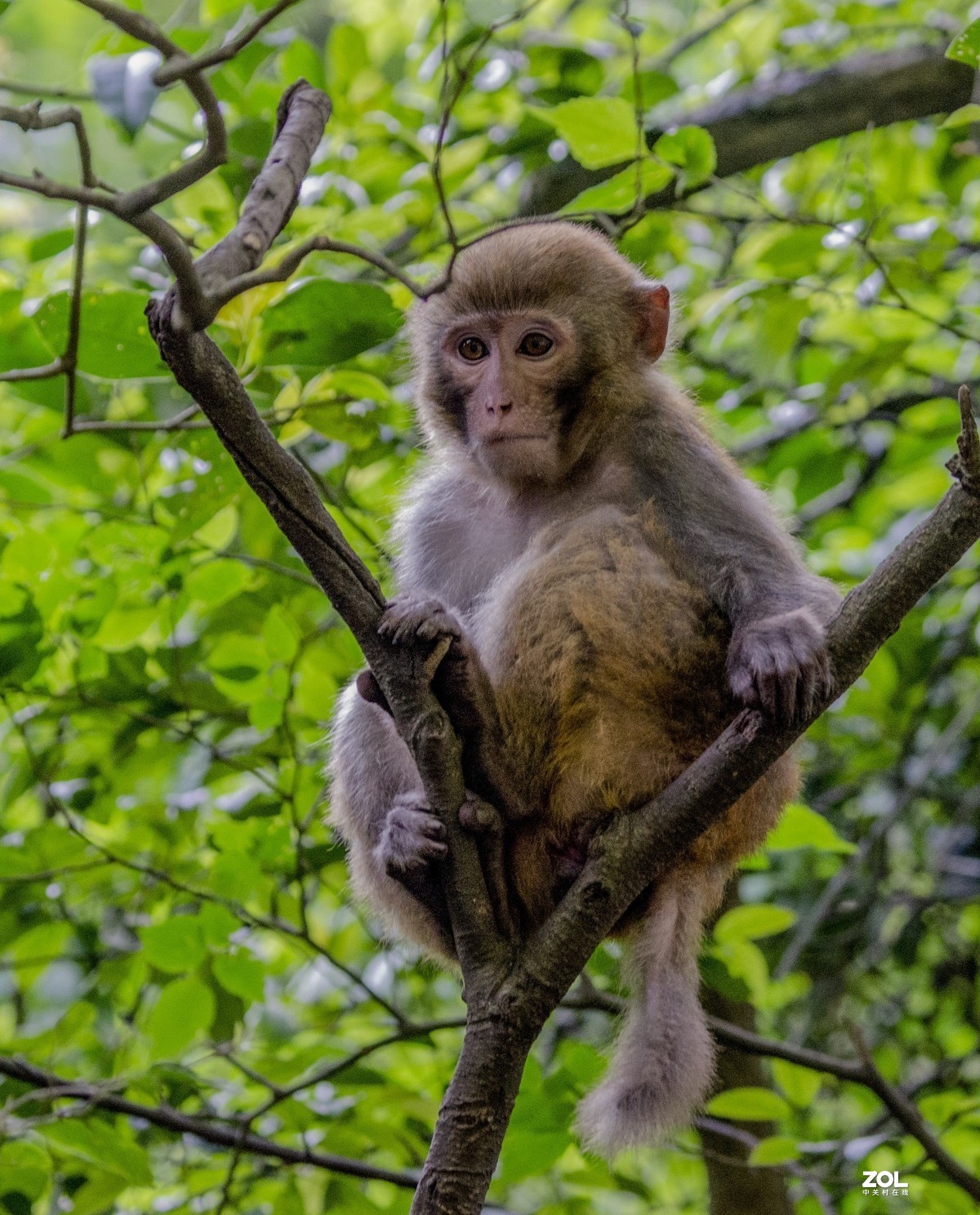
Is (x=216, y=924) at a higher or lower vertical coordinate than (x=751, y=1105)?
higher

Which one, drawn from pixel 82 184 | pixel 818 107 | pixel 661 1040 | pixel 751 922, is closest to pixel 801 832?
pixel 751 922

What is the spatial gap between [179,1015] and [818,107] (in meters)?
3.82

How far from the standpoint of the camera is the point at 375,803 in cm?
357

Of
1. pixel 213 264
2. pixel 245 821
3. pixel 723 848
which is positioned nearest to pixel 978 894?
pixel 723 848

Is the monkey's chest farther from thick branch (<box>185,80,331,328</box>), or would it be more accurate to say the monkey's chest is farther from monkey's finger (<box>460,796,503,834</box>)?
thick branch (<box>185,80,331,328</box>)

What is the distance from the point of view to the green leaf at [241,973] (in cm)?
361

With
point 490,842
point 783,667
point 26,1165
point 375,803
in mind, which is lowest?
point 26,1165

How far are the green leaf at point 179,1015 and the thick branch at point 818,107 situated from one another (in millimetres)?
2931

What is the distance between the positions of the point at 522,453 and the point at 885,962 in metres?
3.87

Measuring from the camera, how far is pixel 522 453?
3.50m

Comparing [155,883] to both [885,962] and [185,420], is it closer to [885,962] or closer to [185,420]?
[185,420]

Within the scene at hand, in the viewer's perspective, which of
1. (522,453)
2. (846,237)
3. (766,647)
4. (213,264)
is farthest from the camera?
(846,237)

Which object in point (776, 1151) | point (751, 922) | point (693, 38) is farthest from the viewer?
point (693, 38)

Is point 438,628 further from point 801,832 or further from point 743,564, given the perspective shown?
point 801,832
